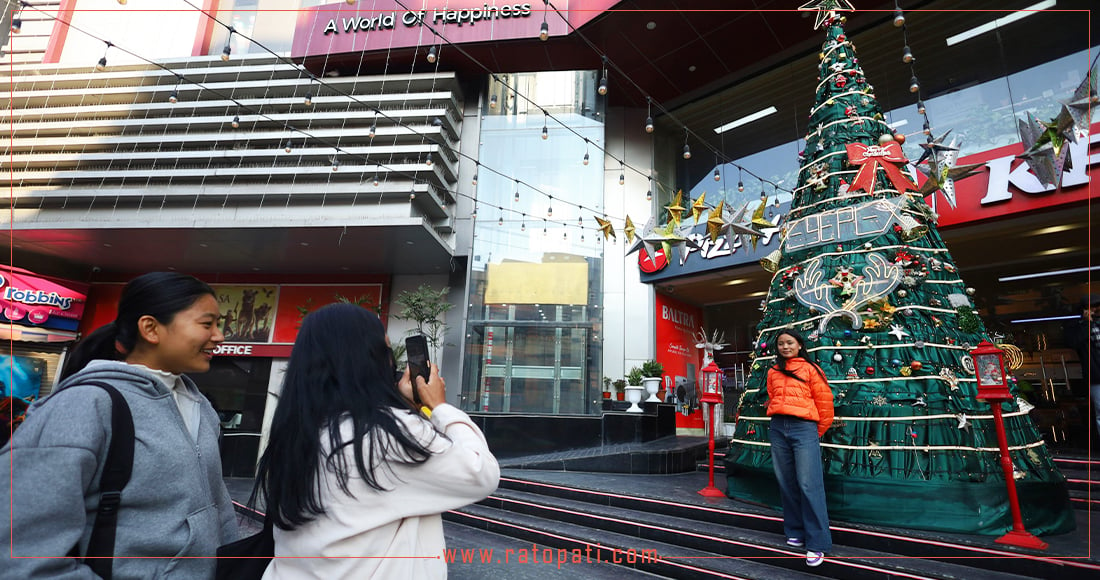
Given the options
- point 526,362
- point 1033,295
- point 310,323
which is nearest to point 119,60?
point 526,362

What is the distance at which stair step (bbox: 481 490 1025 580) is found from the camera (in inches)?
117

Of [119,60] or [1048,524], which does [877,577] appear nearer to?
[1048,524]

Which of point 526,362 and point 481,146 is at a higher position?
point 481,146

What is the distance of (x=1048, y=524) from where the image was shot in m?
3.48

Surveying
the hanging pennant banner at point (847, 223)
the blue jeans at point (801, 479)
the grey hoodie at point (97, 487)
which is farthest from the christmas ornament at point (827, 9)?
the grey hoodie at point (97, 487)

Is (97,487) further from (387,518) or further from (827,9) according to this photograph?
(827,9)

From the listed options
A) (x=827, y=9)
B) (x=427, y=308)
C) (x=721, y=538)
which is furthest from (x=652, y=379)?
(x=827, y=9)

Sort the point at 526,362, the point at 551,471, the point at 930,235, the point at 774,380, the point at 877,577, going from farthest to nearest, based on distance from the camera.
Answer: the point at 526,362 < the point at 551,471 < the point at 930,235 < the point at 774,380 < the point at 877,577

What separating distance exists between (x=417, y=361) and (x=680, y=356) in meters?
11.0

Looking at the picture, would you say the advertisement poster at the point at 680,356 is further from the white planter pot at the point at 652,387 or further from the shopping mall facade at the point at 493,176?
the white planter pot at the point at 652,387

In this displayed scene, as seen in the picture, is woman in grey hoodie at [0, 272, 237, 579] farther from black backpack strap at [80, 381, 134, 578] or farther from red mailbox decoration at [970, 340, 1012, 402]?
red mailbox decoration at [970, 340, 1012, 402]

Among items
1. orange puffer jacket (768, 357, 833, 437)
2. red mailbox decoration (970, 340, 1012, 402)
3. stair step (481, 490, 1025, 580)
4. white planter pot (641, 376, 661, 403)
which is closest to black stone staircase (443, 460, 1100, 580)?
stair step (481, 490, 1025, 580)

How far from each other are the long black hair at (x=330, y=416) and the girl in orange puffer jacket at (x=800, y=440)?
10.1ft

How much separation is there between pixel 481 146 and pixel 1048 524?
10938 mm
